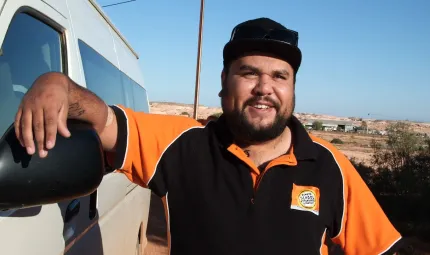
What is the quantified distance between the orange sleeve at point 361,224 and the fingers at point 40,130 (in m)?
1.31

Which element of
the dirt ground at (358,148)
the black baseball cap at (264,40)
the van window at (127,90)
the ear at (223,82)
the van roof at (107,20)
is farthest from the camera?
the dirt ground at (358,148)

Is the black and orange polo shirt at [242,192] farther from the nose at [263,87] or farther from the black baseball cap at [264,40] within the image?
the black baseball cap at [264,40]

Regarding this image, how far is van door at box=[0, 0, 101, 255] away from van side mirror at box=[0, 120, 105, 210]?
27 centimetres

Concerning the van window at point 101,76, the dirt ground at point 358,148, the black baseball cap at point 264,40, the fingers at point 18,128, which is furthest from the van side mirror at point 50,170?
the dirt ground at point 358,148

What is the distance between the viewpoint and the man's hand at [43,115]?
1156mm

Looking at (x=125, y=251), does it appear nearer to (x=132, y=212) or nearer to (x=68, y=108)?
(x=132, y=212)

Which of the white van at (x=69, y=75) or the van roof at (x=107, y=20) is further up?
the van roof at (x=107, y=20)

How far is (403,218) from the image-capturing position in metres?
→ 10.7

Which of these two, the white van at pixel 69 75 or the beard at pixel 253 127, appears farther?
the beard at pixel 253 127

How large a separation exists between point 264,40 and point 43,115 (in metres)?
1.03

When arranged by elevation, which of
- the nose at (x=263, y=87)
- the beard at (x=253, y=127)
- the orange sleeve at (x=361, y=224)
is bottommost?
the orange sleeve at (x=361, y=224)

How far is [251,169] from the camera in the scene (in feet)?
6.07

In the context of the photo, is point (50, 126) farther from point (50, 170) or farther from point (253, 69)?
point (253, 69)

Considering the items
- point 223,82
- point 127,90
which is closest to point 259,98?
point 223,82
